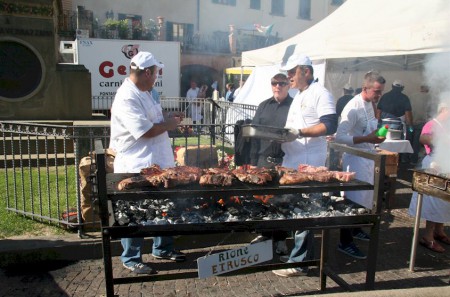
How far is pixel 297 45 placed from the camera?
7.99 m

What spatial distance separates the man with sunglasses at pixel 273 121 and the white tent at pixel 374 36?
227 centimetres

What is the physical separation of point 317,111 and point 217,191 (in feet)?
4.83

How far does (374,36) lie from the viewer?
6.02 metres

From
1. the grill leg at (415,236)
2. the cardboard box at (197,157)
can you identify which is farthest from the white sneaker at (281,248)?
the cardboard box at (197,157)

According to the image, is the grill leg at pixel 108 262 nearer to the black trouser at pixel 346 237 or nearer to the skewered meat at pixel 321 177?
the skewered meat at pixel 321 177

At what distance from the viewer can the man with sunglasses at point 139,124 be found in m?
3.17

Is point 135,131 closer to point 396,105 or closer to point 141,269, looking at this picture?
point 141,269

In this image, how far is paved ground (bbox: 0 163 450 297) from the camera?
328 cm

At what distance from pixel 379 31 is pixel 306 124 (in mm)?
3381

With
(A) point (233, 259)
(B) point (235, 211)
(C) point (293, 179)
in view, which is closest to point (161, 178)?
(B) point (235, 211)

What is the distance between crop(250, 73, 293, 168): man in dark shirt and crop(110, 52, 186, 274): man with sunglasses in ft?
2.95

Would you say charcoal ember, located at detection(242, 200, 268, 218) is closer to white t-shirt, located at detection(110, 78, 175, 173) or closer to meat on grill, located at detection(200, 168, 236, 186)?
meat on grill, located at detection(200, 168, 236, 186)

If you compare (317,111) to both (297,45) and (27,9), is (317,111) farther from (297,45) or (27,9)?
(27,9)

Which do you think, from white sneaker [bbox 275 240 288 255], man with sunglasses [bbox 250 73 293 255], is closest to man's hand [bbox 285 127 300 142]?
man with sunglasses [bbox 250 73 293 255]
